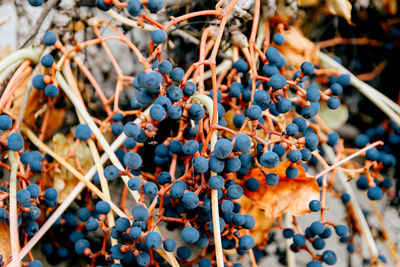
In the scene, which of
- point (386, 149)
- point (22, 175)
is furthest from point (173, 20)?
point (386, 149)

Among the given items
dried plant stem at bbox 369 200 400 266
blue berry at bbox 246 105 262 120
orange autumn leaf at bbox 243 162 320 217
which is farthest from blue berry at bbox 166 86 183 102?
dried plant stem at bbox 369 200 400 266

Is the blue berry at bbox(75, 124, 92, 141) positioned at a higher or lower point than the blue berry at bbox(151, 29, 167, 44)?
lower

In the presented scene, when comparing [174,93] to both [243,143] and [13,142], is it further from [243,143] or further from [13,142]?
[13,142]

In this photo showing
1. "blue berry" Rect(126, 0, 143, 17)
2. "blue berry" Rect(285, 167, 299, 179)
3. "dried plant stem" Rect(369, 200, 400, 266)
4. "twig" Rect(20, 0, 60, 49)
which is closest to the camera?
"blue berry" Rect(126, 0, 143, 17)

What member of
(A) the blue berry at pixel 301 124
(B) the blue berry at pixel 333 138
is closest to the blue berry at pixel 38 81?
(A) the blue berry at pixel 301 124

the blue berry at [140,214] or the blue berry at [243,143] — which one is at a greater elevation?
the blue berry at [243,143]

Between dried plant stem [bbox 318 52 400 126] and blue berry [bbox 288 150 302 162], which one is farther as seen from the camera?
dried plant stem [bbox 318 52 400 126]

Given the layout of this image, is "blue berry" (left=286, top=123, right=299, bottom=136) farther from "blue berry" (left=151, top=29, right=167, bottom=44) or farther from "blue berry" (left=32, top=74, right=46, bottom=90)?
"blue berry" (left=32, top=74, right=46, bottom=90)

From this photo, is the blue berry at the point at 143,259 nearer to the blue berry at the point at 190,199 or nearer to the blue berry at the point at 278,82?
the blue berry at the point at 190,199
